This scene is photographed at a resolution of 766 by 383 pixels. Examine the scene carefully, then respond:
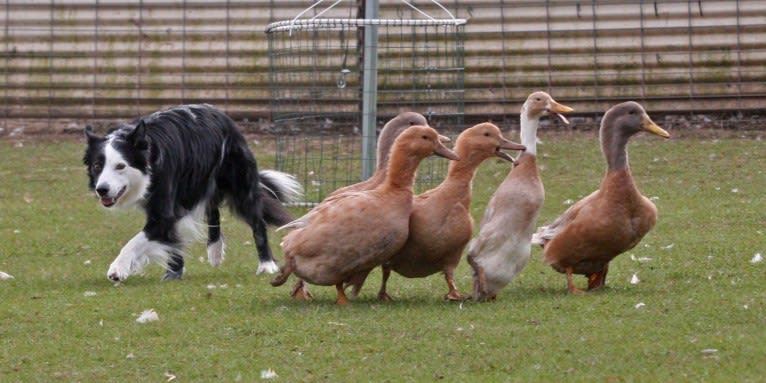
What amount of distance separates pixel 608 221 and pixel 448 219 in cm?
106

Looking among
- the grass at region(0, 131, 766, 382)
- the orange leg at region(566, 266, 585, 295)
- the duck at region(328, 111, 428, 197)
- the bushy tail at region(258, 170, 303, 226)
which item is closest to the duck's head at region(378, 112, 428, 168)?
the duck at region(328, 111, 428, 197)

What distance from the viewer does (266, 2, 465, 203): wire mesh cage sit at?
55.0ft

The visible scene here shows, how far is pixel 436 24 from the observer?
13.3 m

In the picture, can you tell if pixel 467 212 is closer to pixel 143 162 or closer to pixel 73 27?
pixel 143 162

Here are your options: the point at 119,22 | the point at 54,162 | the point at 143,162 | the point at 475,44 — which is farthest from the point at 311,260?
the point at 119,22

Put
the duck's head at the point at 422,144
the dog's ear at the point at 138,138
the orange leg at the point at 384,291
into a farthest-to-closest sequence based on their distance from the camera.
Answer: the dog's ear at the point at 138,138 → the orange leg at the point at 384,291 → the duck's head at the point at 422,144

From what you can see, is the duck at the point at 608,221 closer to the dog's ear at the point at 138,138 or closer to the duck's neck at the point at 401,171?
the duck's neck at the point at 401,171

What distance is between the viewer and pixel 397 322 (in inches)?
305

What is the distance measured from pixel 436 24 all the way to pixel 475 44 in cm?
805

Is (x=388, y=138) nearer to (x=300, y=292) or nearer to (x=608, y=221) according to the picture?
(x=300, y=292)

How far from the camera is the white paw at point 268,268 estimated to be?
10.7 m

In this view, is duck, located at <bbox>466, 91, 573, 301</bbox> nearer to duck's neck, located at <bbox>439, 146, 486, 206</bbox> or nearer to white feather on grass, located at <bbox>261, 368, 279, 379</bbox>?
duck's neck, located at <bbox>439, 146, 486, 206</bbox>

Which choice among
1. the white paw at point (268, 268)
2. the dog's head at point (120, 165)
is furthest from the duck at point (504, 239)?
the dog's head at point (120, 165)

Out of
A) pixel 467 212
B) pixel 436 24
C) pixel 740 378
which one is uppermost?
pixel 436 24
